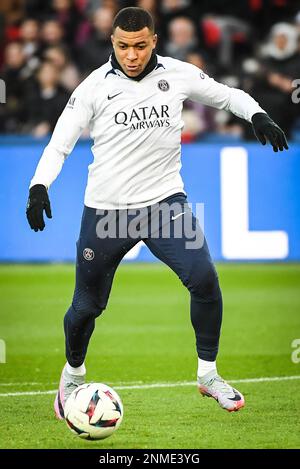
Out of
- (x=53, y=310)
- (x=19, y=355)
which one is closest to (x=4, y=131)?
(x=53, y=310)

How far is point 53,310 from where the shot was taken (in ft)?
37.2

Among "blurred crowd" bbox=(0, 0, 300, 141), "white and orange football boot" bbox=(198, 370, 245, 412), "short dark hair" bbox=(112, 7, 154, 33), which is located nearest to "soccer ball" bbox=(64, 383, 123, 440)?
"white and orange football boot" bbox=(198, 370, 245, 412)

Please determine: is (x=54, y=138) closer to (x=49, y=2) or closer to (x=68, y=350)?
(x=68, y=350)

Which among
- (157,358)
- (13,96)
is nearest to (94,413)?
(157,358)

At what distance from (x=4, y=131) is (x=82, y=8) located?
8.23ft

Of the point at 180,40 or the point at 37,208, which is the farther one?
the point at 180,40

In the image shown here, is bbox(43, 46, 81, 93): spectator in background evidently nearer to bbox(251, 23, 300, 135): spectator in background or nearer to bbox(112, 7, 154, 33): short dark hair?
bbox(251, 23, 300, 135): spectator in background

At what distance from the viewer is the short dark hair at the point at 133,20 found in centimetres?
663

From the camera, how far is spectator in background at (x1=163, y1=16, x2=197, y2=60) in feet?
51.4

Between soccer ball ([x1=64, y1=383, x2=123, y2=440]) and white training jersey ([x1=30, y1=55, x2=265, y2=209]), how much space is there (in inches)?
45.7

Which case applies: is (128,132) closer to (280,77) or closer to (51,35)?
(280,77)

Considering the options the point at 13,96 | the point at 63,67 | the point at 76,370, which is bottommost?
the point at 76,370

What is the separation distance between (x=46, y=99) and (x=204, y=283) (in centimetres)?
942

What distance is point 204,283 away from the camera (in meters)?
6.63
